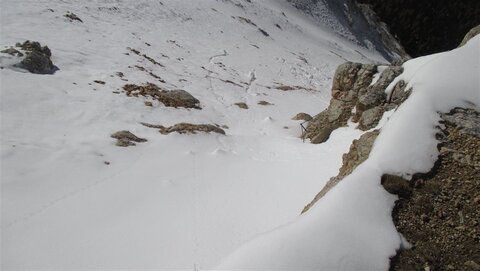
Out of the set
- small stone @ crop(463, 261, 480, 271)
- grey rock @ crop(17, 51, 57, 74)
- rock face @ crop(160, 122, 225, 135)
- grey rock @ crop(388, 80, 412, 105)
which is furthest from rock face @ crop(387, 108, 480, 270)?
grey rock @ crop(17, 51, 57, 74)

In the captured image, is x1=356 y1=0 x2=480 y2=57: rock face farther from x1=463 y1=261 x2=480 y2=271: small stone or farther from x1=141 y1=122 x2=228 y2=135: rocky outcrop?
x1=463 y1=261 x2=480 y2=271: small stone

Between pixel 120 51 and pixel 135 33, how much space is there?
193 inches

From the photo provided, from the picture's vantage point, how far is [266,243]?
464 cm

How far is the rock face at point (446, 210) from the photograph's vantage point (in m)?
4.70

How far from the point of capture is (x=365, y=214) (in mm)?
4961

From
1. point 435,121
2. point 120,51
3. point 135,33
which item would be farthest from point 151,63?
point 435,121

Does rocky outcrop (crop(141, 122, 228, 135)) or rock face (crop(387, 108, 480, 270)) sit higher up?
rock face (crop(387, 108, 480, 270))

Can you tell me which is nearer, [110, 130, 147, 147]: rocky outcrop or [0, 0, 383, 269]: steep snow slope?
[0, 0, 383, 269]: steep snow slope

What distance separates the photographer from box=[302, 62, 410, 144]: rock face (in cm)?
1048

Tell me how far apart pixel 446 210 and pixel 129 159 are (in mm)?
7646

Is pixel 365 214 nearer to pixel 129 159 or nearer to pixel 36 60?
pixel 129 159

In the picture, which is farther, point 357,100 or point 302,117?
point 302,117

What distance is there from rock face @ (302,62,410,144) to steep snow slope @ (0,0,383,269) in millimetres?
648

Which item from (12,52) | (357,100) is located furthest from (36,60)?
(357,100)
